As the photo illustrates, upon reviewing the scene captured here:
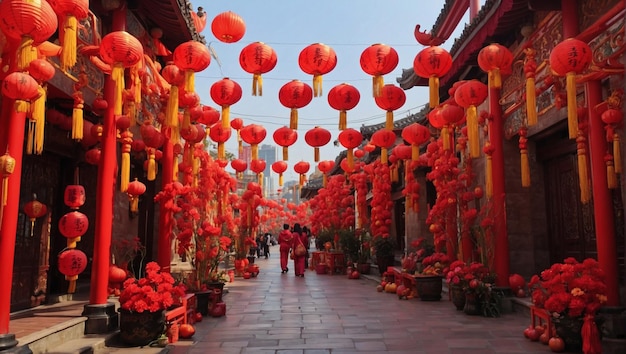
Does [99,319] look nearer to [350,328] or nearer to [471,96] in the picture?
[350,328]

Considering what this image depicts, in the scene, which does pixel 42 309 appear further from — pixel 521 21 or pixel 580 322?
pixel 521 21

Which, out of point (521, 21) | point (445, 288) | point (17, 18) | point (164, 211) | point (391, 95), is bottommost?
point (445, 288)

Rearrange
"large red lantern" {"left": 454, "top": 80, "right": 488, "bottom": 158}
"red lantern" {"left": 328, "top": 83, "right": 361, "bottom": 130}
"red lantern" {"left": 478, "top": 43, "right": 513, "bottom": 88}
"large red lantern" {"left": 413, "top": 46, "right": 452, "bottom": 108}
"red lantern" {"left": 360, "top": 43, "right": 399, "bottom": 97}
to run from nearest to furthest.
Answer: "red lantern" {"left": 478, "top": 43, "right": 513, "bottom": 88}
"large red lantern" {"left": 454, "top": 80, "right": 488, "bottom": 158}
"large red lantern" {"left": 413, "top": 46, "right": 452, "bottom": 108}
"red lantern" {"left": 360, "top": 43, "right": 399, "bottom": 97}
"red lantern" {"left": 328, "top": 83, "right": 361, "bottom": 130}

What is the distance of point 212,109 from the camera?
858 centimetres

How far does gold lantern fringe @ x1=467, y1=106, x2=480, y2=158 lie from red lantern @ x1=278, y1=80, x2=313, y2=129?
7.97 feet

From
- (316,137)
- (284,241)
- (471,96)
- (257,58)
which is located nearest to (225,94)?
(257,58)

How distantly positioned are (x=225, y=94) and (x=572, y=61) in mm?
4541

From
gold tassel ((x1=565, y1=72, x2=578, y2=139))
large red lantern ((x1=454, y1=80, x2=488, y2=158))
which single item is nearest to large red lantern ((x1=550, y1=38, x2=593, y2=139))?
gold tassel ((x1=565, y1=72, x2=578, y2=139))

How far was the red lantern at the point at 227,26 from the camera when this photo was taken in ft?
21.1

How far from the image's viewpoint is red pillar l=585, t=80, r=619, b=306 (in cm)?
493

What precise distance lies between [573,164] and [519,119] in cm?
111

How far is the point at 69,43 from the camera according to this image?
166 inches

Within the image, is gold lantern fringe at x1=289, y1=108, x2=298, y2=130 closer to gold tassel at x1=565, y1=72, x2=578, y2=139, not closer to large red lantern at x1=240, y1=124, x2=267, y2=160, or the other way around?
large red lantern at x1=240, y1=124, x2=267, y2=160

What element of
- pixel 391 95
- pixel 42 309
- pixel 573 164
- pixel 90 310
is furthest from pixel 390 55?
pixel 42 309
